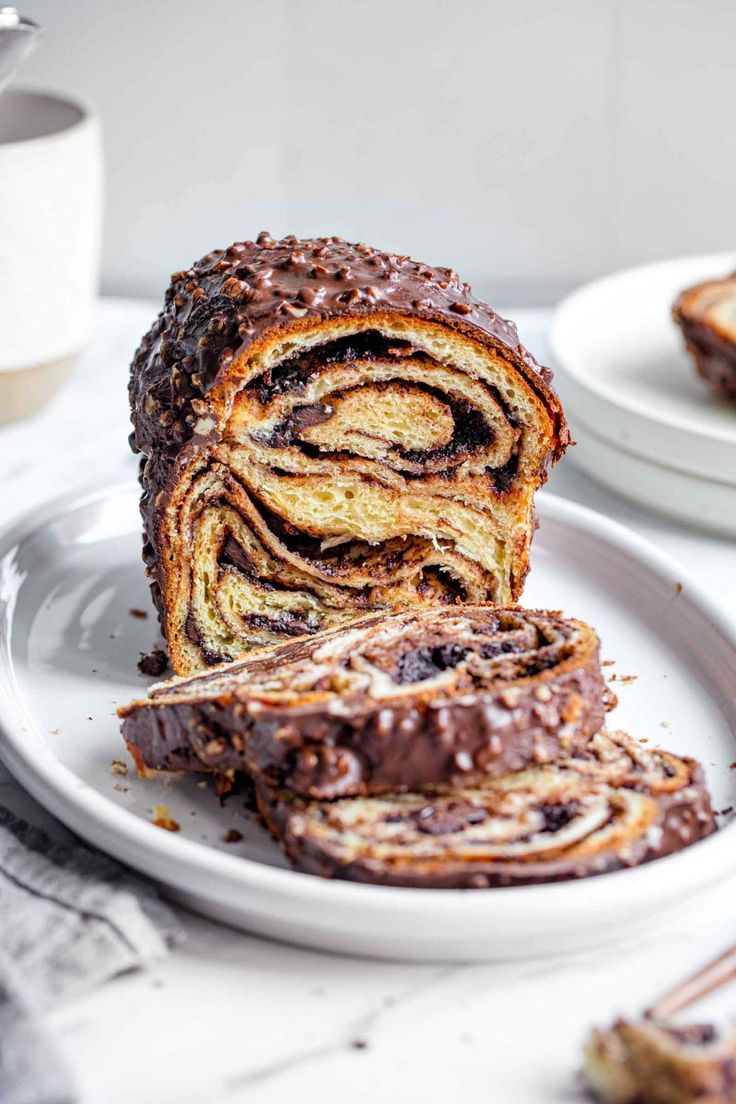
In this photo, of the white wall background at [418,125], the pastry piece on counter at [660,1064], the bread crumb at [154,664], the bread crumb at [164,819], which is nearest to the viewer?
the pastry piece on counter at [660,1064]

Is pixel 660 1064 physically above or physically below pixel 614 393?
above

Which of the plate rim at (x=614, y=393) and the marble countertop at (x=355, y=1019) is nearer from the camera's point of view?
the marble countertop at (x=355, y=1019)

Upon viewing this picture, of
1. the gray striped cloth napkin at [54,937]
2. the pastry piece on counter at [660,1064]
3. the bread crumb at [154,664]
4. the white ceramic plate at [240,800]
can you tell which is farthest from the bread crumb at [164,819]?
the pastry piece on counter at [660,1064]

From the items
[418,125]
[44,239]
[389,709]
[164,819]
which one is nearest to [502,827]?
[389,709]

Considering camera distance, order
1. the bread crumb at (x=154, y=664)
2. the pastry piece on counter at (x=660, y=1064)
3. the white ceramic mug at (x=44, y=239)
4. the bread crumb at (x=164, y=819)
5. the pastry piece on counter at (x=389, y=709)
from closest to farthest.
A: the pastry piece on counter at (x=660, y=1064)
the pastry piece on counter at (x=389, y=709)
the bread crumb at (x=164, y=819)
the bread crumb at (x=154, y=664)
the white ceramic mug at (x=44, y=239)

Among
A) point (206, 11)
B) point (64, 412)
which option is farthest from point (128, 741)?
point (206, 11)

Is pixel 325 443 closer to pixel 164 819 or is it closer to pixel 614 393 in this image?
pixel 164 819

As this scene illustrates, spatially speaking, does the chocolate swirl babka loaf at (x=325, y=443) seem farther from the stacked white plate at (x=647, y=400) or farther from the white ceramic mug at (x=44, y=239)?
the white ceramic mug at (x=44, y=239)
